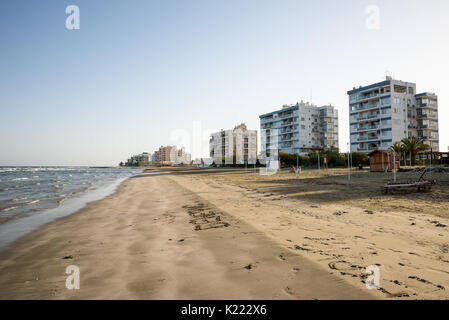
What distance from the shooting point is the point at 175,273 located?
13.3 feet

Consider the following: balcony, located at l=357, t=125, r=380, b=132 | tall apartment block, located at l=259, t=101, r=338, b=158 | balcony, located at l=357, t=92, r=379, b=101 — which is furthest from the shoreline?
tall apartment block, located at l=259, t=101, r=338, b=158

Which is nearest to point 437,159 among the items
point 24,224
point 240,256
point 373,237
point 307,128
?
point 307,128

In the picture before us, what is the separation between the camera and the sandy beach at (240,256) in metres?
3.46

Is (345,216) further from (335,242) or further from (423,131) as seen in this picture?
(423,131)

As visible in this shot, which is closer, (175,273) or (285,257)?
(175,273)

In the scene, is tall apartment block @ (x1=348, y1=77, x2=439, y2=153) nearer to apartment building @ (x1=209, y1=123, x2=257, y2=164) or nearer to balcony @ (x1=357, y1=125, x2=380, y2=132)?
balcony @ (x1=357, y1=125, x2=380, y2=132)

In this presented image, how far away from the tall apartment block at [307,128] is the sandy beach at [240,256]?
81.1 metres

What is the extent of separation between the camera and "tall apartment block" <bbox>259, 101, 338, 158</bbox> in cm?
8712

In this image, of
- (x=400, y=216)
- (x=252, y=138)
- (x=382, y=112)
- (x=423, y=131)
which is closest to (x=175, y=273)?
(x=400, y=216)

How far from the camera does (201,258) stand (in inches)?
186

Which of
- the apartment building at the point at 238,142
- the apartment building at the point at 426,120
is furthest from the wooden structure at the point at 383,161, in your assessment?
the apartment building at the point at 238,142

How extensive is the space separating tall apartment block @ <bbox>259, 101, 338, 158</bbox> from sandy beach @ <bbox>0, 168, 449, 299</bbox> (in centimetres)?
8109

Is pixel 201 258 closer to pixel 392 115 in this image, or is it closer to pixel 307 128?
pixel 392 115
